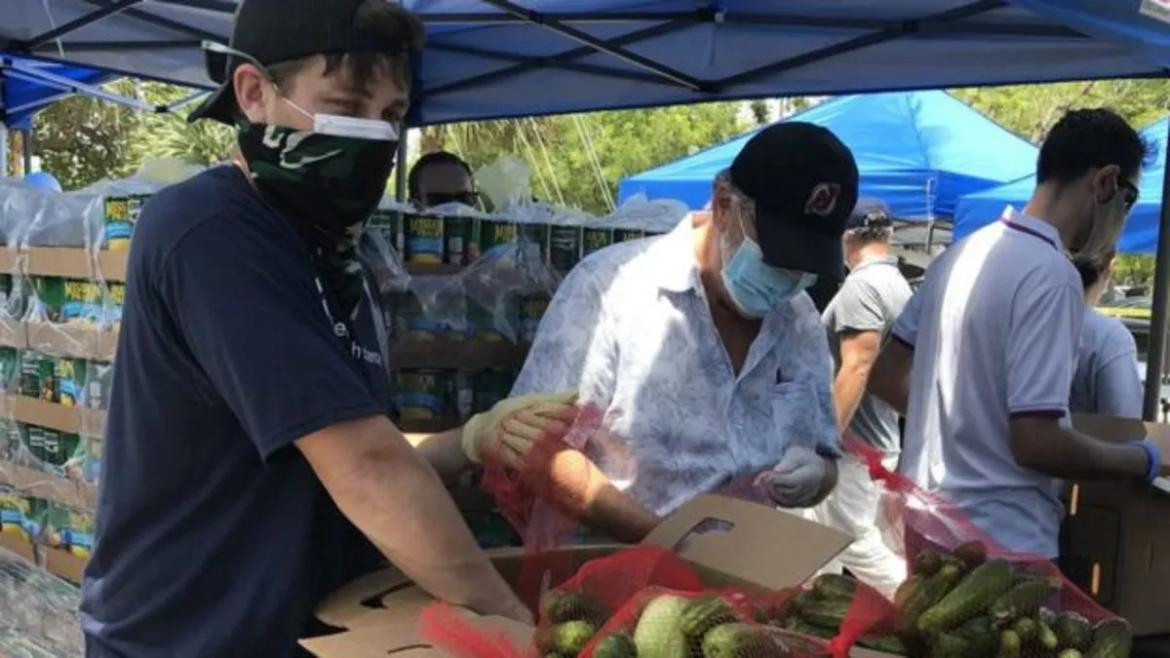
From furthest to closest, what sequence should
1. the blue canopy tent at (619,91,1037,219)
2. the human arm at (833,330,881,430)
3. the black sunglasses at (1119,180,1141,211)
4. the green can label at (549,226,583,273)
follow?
the blue canopy tent at (619,91,1037,219) → the human arm at (833,330,881,430) → the green can label at (549,226,583,273) → the black sunglasses at (1119,180,1141,211)

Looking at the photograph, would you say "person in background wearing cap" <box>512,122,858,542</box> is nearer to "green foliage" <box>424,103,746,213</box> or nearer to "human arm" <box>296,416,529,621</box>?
"human arm" <box>296,416,529,621</box>

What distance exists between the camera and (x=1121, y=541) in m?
3.03

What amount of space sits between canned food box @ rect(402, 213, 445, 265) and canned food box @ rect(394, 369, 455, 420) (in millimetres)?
299

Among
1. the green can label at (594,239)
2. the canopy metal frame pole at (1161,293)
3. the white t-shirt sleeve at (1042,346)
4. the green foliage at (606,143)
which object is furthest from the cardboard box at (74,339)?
the green foliage at (606,143)

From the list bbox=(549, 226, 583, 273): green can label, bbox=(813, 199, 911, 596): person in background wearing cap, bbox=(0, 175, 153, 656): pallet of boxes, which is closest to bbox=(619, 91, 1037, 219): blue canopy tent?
bbox=(813, 199, 911, 596): person in background wearing cap

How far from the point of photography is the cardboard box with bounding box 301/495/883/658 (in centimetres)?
146

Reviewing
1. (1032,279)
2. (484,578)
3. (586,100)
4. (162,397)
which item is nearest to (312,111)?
(162,397)

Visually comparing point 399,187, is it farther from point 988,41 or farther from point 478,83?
point 988,41

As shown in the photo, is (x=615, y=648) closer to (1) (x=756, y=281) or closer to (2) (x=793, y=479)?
(2) (x=793, y=479)

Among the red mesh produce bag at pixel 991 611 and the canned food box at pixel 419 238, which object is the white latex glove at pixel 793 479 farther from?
the canned food box at pixel 419 238

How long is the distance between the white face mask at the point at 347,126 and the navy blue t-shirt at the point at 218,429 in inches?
5.3

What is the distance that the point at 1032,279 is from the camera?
278 centimetres

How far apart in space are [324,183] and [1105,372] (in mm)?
2747

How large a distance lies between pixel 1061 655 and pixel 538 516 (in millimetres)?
884
